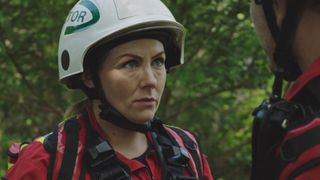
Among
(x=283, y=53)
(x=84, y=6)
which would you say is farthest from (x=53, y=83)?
(x=283, y=53)

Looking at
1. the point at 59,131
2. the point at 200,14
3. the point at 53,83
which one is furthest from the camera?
the point at 53,83

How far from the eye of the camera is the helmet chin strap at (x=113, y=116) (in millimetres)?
2578

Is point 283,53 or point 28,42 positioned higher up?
point 283,53

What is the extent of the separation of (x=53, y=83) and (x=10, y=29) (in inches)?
27.2

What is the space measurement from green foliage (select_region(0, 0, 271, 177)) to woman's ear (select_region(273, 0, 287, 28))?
3019 millimetres

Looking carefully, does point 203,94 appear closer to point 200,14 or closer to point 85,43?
point 200,14

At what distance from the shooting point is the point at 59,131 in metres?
2.58

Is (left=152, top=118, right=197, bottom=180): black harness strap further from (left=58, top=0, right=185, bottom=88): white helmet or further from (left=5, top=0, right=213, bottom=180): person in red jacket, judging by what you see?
(left=58, top=0, right=185, bottom=88): white helmet

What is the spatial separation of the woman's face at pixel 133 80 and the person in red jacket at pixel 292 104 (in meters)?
0.95

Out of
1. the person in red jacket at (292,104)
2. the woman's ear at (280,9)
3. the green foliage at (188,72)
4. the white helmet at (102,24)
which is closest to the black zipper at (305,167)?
the person in red jacket at (292,104)

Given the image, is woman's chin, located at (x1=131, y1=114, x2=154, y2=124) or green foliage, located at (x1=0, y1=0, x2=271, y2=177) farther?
green foliage, located at (x1=0, y1=0, x2=271, y2=177)

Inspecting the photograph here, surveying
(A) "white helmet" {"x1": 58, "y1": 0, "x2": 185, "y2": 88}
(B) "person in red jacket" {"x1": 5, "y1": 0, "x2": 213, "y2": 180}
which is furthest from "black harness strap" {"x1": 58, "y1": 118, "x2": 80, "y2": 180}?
(A) "white helmet" {"x1": 58, "y1": 0, "x2": 185, "y2": 88}

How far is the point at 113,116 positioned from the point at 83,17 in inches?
19.9

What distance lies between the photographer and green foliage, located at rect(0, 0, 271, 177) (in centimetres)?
491
